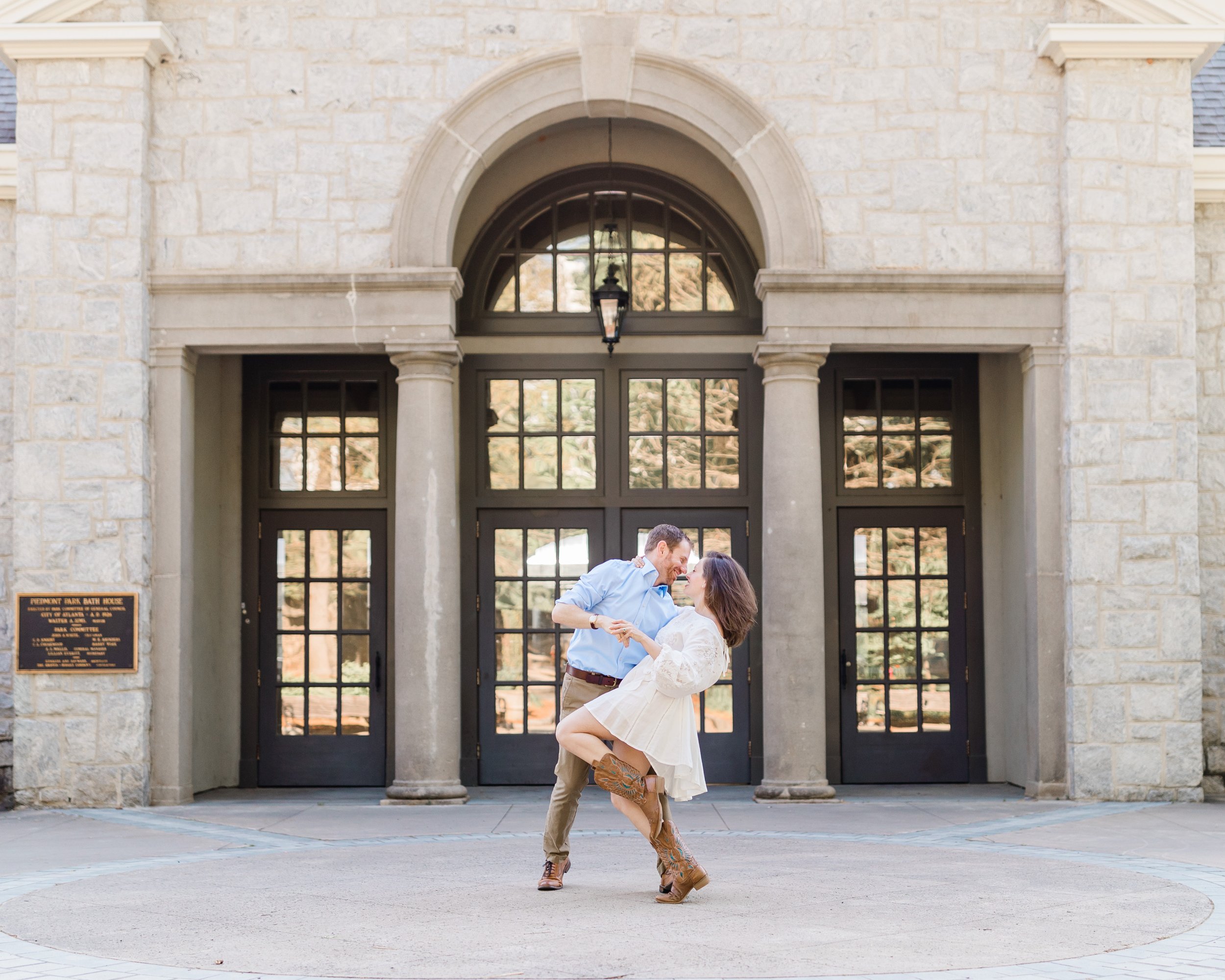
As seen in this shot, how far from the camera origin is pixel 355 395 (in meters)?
11.1

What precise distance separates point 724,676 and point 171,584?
409 centimetres

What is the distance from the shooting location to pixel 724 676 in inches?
424

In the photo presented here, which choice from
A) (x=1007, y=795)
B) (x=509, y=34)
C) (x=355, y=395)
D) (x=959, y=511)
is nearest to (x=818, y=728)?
(x=1007, y=795)

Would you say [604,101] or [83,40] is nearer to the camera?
[83,40]

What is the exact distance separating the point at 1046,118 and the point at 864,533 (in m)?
3.34

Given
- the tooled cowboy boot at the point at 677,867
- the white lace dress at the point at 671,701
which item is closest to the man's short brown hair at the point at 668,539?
the white lace dress at the point at 671,701

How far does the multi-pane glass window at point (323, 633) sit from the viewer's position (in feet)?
36.0

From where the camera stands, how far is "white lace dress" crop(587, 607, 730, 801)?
568 cm

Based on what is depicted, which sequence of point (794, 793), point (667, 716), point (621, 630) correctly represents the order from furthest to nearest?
point (794, 793)
point (667, 716)
point (621, 630)

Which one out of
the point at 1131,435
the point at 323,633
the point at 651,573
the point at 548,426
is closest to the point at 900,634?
the point at 1131,435

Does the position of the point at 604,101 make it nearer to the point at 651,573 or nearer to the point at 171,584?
the point at 171,584

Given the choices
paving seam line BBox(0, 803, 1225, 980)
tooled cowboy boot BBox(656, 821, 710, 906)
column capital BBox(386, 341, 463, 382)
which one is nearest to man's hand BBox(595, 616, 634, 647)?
tooled cowboy boot BBox(656, 821, 710, 906)

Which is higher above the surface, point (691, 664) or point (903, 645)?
point (691, 664)

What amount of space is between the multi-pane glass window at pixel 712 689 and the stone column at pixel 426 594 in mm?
1870
